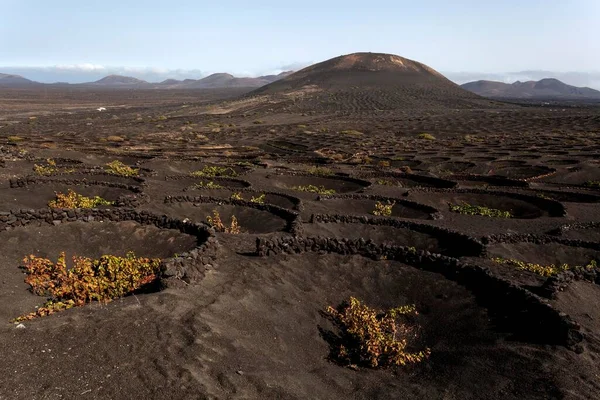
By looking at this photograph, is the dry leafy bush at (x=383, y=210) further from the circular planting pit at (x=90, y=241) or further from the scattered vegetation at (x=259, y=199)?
the circular planting pit at (x=90, y=241)

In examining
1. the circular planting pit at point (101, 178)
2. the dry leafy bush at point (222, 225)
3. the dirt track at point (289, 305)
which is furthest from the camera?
the circular planting pit at point (101, 178)

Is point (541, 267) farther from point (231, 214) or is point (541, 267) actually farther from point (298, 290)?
point (231, 214)

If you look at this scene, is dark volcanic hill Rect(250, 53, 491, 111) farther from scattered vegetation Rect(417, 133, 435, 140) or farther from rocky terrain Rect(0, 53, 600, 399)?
rocky terrain Rect(0, 53, 600, 399)

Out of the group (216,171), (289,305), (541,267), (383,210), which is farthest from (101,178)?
(541,267)

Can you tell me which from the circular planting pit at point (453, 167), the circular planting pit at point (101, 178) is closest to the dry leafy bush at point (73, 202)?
the circular planting pit at point (101, 178)

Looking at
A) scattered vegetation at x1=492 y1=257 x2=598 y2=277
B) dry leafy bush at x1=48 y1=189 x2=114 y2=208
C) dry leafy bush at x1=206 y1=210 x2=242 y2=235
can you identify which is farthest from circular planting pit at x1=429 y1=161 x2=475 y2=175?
dry leafy bush at x1=48 y1=189 x2=114 y2=208

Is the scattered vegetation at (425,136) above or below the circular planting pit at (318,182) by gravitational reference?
below
